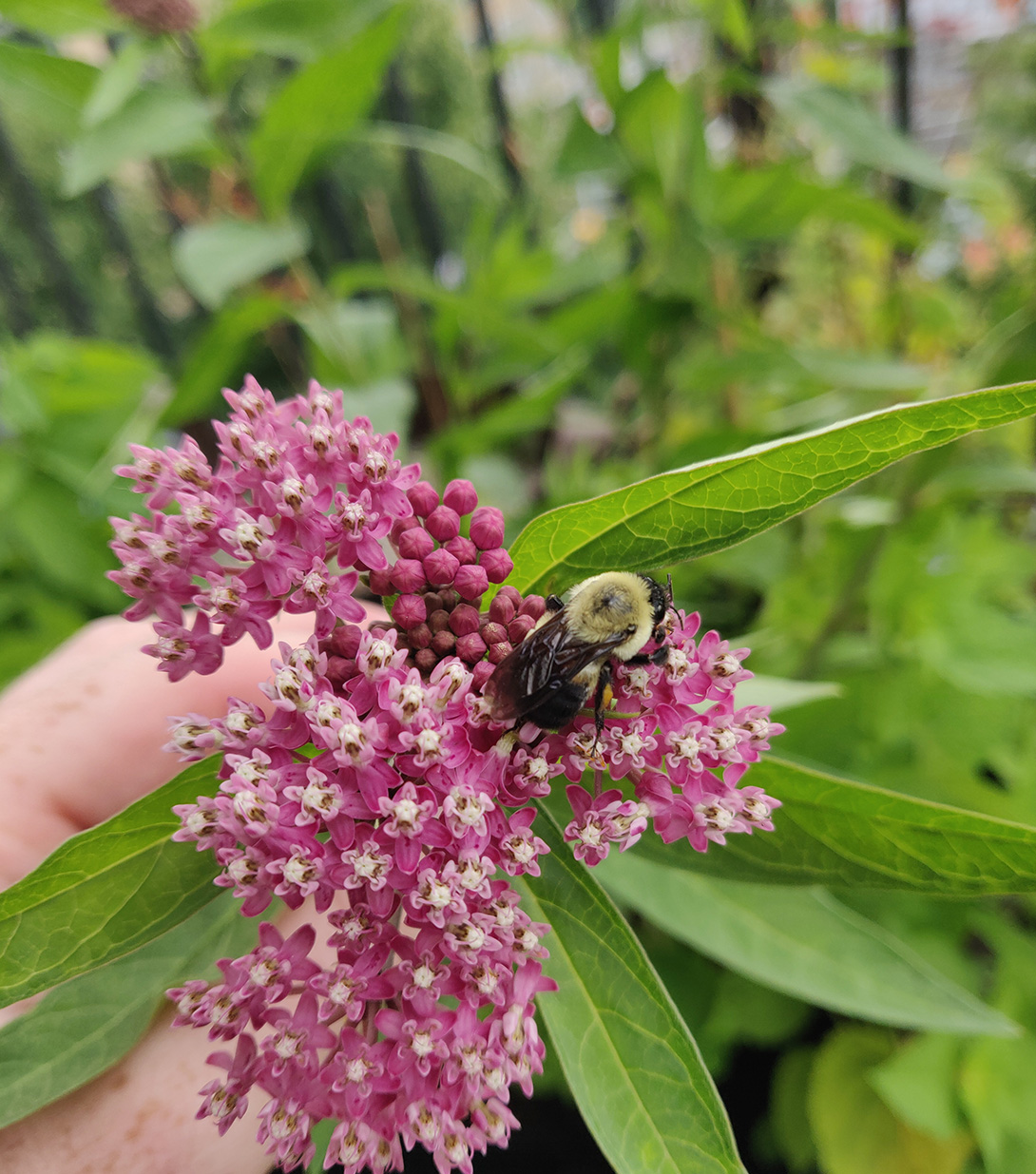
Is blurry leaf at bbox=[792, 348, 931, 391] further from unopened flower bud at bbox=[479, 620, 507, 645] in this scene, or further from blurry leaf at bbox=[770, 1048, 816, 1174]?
blurry leaf at bbox=[770, 1048, 816, 1174]

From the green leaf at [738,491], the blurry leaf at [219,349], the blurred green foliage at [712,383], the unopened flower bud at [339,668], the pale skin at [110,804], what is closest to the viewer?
the green leaf at [738,491]

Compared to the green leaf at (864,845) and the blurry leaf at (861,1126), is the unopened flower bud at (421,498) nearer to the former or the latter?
the green leaf at (864,845)

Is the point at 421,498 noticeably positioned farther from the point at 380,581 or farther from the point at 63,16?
the point at 63,16

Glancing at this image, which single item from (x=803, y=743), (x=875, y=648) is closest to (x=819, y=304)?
(x=875, y=648)

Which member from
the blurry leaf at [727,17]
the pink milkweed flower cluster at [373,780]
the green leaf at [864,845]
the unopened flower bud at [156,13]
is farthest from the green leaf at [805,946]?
the unopened flower bud at [156,13]

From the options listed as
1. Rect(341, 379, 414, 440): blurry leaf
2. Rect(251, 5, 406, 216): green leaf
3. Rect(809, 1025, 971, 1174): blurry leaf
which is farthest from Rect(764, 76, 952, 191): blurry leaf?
Rect(809, 1025, 971, 1174): blurry leaf

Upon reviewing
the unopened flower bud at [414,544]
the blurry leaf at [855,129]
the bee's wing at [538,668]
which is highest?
the blurry leaf at [855,129]
